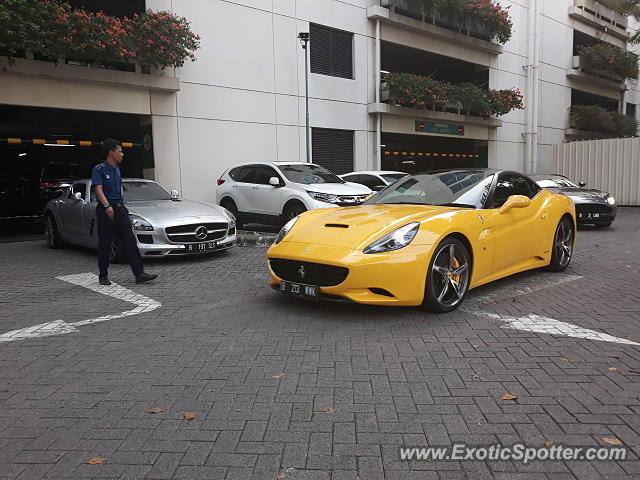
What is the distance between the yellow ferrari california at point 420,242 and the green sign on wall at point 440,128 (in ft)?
46.8

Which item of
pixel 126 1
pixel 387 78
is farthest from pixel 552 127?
pixel 126 1

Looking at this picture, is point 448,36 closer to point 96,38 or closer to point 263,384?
point 96,38

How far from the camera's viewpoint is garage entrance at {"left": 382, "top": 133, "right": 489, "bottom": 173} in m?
23.4

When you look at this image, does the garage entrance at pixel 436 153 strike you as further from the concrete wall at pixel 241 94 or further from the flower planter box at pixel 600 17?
the flower planter box at pixel 600 17

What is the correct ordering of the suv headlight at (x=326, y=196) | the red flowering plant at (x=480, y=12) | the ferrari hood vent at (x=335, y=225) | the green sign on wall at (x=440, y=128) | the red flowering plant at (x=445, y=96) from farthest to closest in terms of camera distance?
the green sign on wall at (x=440, y=128)
the red flowering plant at (x=480, y=12)
the red flowering plant at (x=445, y=96)
the suv headlight at (x=326, y=196)
the ferrari hood vent at (x=335, y=225)

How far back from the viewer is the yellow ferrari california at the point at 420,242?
4750 mm

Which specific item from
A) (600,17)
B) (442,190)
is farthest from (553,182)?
(600,17)

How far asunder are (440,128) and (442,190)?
16.1m

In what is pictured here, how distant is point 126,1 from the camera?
14.2 metres

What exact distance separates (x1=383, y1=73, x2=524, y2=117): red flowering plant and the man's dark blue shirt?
1377 cm

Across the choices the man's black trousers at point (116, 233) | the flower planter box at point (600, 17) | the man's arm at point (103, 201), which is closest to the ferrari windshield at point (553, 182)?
the man's black trousers at point (116, 233)

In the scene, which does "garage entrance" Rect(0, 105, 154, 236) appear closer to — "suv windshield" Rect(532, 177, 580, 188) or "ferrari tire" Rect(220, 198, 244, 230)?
"ferrari tire" Rect(220, 198, 244, 230)

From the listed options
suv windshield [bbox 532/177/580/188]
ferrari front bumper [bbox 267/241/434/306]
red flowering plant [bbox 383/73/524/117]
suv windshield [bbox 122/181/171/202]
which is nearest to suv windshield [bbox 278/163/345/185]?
suv windshield [bbox 122/181/171/202]

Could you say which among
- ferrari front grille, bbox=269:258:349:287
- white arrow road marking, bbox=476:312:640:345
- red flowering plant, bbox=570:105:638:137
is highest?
red flowering plant, bbox=570:105:638:137
